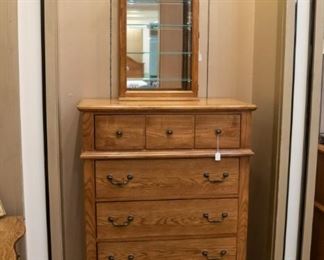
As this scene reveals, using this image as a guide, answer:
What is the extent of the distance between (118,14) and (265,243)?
A: 1.42 m

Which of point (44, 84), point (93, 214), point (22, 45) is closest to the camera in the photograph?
point (22, 45)

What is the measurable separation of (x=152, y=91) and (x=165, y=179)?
0.53m

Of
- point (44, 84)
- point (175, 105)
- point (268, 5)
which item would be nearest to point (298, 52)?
point (268, 5)

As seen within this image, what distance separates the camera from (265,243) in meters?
2.17

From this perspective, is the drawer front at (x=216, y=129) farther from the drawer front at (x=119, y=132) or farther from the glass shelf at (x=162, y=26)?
the glass shelf at (x=162, y=26)

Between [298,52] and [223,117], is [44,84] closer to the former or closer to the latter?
[223,117]

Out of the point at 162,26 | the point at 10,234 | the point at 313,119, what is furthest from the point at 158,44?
the point at 10,234

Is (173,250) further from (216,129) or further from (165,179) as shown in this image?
(216,129)

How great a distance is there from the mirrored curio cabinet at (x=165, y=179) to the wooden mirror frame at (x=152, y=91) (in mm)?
262

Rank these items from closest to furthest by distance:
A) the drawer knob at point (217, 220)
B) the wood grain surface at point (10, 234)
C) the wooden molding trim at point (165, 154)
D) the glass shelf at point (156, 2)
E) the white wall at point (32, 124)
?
the wood grain surface at point (10, 234) < the white wall at point (32, 124) < the wooden molding trim at point (165, 154) < the drawer knob at point (217, 220) < the glass shelf at point (156, 2)

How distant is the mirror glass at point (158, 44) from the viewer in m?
2.17

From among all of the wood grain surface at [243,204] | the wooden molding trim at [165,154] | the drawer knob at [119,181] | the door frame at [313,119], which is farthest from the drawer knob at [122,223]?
the door frame at [313,119]

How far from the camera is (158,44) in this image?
2.20 m

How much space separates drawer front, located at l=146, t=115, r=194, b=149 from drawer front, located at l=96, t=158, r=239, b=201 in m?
0.07
